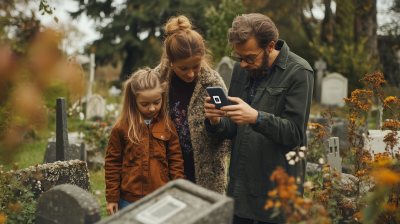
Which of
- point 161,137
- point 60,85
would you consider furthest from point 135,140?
point 60,85

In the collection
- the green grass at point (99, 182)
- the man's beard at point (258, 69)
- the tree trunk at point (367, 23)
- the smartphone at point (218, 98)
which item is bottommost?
the green grass at point (99, 182)

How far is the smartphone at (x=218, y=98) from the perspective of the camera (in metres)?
1.92

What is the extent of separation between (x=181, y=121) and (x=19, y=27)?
1272 mm

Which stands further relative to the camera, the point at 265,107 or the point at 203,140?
the point at 203,140

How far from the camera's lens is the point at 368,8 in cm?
1143

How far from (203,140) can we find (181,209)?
45.3 inches

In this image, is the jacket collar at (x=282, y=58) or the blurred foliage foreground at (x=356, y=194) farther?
the jacket collar at (x=282, y=58)

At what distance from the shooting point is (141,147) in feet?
7.15

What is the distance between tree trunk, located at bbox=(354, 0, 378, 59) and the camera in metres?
11.5

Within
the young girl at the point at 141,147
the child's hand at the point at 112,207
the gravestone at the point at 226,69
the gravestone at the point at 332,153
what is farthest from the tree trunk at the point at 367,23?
the child's hand at the point at 112,207

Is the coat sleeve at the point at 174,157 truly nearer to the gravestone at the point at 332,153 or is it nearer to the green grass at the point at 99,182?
the gravestone at the point at 332,153

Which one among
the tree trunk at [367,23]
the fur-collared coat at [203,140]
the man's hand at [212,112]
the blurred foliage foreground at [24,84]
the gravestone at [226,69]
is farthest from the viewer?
the tree trunk at [367,23]

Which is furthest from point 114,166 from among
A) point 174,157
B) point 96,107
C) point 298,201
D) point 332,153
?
point 96,107

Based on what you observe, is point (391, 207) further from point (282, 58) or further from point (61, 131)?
point (61, 131)
